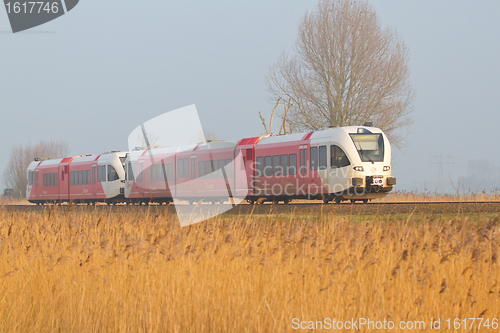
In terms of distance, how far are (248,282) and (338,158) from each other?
1540 cm

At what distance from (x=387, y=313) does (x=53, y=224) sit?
23.5ft

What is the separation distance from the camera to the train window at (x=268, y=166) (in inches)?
911

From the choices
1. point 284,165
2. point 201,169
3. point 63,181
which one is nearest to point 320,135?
point 284,165

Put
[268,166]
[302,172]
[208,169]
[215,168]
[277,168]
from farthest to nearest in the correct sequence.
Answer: [208,169] → [215,168] → [268,166] → [277,168] → [302,172]

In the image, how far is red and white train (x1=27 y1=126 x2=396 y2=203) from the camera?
66.9 ft

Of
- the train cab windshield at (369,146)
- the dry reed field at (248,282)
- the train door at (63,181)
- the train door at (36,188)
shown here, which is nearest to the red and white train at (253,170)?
the train cab windshield at (369,146)

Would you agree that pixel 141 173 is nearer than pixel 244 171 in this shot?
No

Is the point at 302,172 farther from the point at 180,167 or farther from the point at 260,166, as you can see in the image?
the point at 180,167

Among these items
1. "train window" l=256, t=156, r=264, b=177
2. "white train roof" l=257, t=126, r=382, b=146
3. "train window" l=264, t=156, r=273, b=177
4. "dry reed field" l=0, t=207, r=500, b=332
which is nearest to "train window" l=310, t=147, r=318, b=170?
"white train roof" l=257, t=126, r=382, b=146

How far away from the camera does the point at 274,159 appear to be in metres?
23.0

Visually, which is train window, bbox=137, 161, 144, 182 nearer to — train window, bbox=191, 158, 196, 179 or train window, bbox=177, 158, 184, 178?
train window, bbox=177, 158, 184, 178

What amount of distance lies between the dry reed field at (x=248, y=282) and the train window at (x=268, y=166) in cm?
1566

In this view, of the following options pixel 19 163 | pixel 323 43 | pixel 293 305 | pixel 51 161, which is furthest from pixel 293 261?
pixel 19 163

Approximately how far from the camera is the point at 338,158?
66.9 feet
